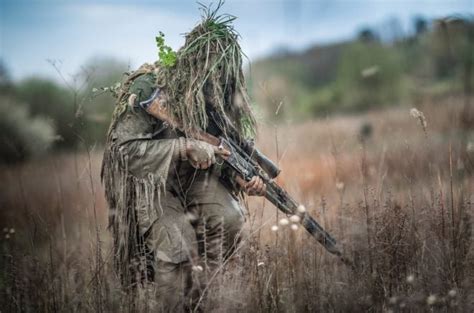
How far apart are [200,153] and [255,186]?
496 millimetres

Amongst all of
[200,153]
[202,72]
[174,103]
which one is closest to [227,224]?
[200,153]

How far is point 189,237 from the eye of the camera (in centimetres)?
376

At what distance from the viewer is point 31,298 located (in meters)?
3.90

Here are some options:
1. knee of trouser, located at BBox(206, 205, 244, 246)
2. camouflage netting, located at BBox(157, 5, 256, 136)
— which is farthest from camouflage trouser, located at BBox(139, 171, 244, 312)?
camouflage netting, located at BBox(157, 5, 256, 136)

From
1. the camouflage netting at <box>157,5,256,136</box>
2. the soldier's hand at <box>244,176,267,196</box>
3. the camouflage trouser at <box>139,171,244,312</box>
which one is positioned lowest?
the camouflage trouser at <box>139,171,244,312</box>

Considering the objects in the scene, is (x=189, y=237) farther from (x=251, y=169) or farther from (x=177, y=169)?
(x=251, y=169)

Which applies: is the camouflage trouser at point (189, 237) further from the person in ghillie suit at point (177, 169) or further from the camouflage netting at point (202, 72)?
the camouflage netting at point (202, 72)

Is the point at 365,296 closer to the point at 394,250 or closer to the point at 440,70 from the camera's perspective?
the point at 394,250

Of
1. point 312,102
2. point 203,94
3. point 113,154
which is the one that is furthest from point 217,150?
point 312,102

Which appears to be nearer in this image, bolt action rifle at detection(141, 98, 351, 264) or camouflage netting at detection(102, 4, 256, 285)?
camouflage netting at detection(102, 4, 256, 285)

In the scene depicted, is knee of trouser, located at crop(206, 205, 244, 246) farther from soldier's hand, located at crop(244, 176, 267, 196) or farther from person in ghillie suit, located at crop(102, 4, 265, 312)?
soldier's hand, located at crop(244, 176, 267, 196)

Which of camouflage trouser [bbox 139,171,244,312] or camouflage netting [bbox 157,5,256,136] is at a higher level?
camouflage netting [bbox 157,5,256,136]

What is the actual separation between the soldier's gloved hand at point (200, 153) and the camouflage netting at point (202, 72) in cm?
11

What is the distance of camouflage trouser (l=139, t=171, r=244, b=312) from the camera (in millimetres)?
3674
